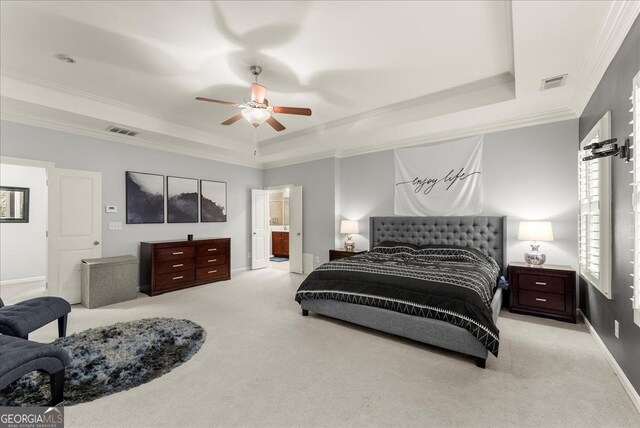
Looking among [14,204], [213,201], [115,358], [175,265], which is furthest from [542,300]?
[14,204]

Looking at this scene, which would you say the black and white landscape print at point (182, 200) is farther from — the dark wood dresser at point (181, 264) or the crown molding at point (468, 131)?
the crown molding at point (468, 131)

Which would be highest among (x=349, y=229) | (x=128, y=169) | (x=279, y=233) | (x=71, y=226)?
(x=128, y=169)

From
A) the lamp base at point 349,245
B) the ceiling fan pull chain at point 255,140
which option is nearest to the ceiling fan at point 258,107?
the ceiling fan pull chain at point 255,140

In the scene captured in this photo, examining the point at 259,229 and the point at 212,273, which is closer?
the point at 212,273

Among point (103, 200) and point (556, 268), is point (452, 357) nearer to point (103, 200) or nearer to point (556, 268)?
point (556, 268)

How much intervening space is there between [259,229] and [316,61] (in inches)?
185

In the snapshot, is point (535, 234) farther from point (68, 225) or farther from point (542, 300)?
point (68, 225)

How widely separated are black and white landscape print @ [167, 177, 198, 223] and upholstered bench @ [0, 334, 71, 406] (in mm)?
3674

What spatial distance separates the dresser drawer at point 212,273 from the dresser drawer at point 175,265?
197 mm

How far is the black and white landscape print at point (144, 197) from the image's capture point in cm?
484

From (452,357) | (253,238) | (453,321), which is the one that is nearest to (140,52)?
(453,321)

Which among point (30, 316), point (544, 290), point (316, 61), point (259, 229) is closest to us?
point (30, 316)

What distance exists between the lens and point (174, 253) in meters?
4.97

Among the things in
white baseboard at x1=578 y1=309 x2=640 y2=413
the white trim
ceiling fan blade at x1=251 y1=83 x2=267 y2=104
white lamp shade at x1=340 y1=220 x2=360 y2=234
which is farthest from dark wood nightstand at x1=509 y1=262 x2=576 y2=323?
the white trim
